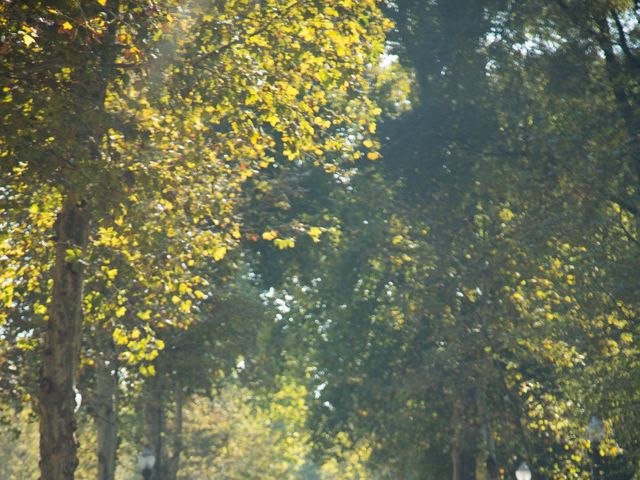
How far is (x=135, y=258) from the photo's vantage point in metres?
16.1

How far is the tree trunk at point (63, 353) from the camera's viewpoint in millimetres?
14422

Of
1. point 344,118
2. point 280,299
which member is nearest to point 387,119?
point 280,299

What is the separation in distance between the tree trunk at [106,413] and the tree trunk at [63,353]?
9024mm

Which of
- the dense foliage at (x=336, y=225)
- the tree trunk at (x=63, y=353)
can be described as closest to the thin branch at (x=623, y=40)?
the dense foliage at (x=336, y=225)

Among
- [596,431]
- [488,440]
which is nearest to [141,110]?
[596,431]

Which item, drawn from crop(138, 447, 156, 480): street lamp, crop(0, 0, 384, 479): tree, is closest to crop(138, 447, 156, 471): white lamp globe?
crop(138, 447, 156, 480): street lamp

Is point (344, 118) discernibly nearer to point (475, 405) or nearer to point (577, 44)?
point (577, 44)

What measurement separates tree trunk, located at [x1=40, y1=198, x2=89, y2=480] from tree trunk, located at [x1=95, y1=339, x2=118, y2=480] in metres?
9.02

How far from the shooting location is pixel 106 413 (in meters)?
24.8

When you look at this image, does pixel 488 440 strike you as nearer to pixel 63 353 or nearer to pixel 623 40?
pixel 623 40

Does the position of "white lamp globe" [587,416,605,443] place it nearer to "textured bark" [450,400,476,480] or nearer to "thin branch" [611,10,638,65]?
"textured bark" [450,400,476,480]

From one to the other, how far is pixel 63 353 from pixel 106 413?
10.4 m

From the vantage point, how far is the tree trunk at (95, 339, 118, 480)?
966 inches

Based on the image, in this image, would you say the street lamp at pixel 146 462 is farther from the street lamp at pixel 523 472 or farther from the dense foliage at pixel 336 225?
the street lamp at pixel 523 472
